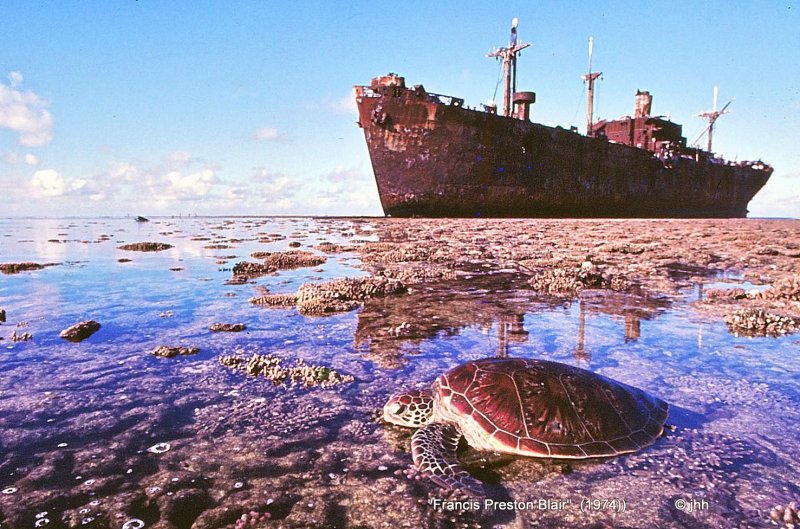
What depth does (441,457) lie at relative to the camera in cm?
307

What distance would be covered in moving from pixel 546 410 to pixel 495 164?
35.8 meters

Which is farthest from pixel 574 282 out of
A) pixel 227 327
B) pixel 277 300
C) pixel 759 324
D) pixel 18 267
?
pixel 18 267

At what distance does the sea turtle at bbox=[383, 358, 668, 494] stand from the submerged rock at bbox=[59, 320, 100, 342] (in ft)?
17.4

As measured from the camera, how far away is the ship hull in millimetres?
34500

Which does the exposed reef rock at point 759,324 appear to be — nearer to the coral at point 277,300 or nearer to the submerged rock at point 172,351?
the coral at point 277,300

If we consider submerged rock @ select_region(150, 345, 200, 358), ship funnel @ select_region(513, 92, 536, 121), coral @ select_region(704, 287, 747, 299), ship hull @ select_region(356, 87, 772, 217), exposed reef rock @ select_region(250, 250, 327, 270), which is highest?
ship funnel @ select_region(513, 92, 536, 121)

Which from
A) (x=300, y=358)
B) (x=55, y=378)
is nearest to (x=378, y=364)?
(x=300, y=358)

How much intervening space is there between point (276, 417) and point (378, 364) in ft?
5.44

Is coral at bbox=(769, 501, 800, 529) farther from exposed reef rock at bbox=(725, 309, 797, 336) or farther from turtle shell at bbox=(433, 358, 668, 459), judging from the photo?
exposed reef rock at bbox=(725, 309, 797, 336)

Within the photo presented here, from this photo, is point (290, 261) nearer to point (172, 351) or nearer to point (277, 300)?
point (277, 300)

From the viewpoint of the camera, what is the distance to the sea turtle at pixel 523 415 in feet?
10.5

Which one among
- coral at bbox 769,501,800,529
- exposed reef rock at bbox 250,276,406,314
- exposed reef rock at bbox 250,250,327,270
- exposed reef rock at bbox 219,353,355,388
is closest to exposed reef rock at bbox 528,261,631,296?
exposed reef rock at bbox 250,276,406,314

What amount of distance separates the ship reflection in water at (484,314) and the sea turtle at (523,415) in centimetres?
153

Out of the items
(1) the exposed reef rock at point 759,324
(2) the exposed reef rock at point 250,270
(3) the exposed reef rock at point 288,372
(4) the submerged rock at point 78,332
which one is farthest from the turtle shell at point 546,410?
(2) the exposed reef rock at point 250,270
